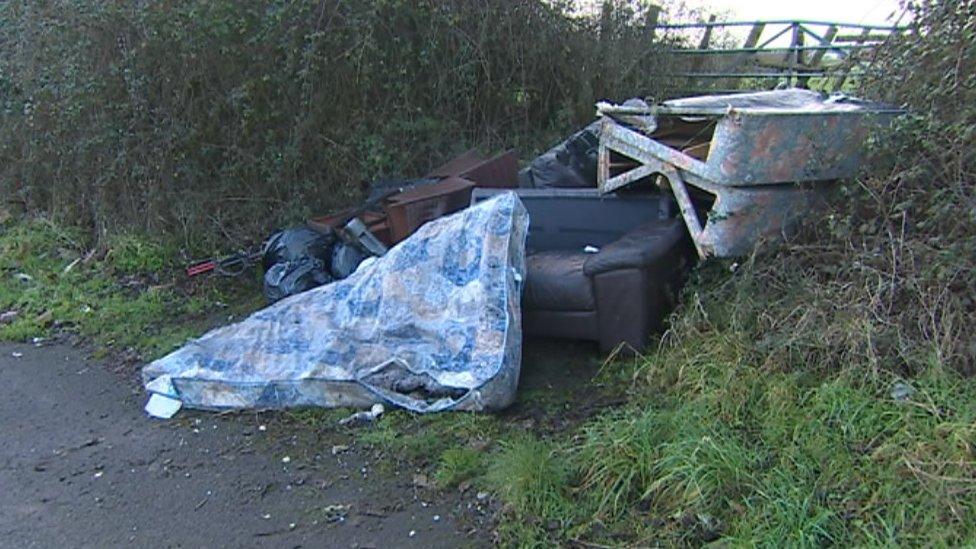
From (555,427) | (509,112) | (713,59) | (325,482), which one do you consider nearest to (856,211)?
(555,427)

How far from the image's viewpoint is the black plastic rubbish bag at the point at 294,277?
5.88m

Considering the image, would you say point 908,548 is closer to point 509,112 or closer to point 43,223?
point 509,112

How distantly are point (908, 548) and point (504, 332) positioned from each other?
223 cm

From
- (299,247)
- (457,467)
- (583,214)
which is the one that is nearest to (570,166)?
(583,214)

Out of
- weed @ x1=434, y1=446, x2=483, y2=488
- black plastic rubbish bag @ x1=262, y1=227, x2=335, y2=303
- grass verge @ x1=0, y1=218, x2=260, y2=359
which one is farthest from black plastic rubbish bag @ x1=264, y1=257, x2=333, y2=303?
weed @ x1=434, y1=446, x2=483, y2=488

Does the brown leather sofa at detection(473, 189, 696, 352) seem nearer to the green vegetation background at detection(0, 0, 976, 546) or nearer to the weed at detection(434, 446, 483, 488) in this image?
the green vegetation background at detection(0, 0, 976, 546)

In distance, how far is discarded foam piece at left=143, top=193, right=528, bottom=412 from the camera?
439cm

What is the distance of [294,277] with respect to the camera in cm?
593

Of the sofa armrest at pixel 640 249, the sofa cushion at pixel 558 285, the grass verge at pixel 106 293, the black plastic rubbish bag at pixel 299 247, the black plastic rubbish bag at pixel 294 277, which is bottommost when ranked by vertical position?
the grass verge at pixel 106 293

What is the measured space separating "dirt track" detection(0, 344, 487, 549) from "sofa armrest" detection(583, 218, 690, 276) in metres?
1.66

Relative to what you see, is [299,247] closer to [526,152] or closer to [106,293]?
[106,293]

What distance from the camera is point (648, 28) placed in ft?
26.9

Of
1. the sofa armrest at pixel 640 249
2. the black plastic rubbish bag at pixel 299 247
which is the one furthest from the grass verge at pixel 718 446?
the black plastic rubbish bag at pixel 299 247

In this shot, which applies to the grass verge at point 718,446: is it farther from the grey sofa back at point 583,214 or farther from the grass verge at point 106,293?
the grass verge at point 106,293
